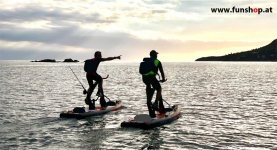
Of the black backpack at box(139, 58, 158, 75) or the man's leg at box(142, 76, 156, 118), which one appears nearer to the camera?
the black backpack at box(139, 58, 158, 75)

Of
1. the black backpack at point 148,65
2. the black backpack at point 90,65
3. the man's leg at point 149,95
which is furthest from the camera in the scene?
the black backpack at point 90,65

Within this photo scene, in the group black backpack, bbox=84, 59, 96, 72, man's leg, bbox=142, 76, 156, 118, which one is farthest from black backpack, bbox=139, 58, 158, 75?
black backpack, bbox=84, 59, 96, 72

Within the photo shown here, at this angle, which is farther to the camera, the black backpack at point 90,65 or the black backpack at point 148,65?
the black backpack at point 90,65

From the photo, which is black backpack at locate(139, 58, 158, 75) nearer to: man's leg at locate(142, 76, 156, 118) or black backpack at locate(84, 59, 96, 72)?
man's leg at locate(142, 76, 156, 118)

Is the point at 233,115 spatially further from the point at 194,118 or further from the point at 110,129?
the point at 110,129

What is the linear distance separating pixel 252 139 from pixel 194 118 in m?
5.68

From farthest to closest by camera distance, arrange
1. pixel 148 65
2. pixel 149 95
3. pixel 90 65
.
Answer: pixel 90 65 < pixel 149 95 < pixel 148 65

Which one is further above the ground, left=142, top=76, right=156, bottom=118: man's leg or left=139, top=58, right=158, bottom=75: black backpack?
left=139, top=58, right=158, bottom=75: black backpack

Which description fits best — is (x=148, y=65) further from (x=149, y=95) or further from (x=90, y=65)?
(x=90, y=65)

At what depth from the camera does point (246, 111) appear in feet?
76.2

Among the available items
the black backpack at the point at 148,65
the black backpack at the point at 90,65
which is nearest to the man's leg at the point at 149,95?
the black backpack at the point at 148,65

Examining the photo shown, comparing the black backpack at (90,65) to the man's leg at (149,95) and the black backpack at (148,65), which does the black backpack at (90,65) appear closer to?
the man's leg at (149,95)

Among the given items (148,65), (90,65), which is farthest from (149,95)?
(90,65)

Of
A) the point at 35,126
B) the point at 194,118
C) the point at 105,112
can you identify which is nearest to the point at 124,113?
the point at 105,112
